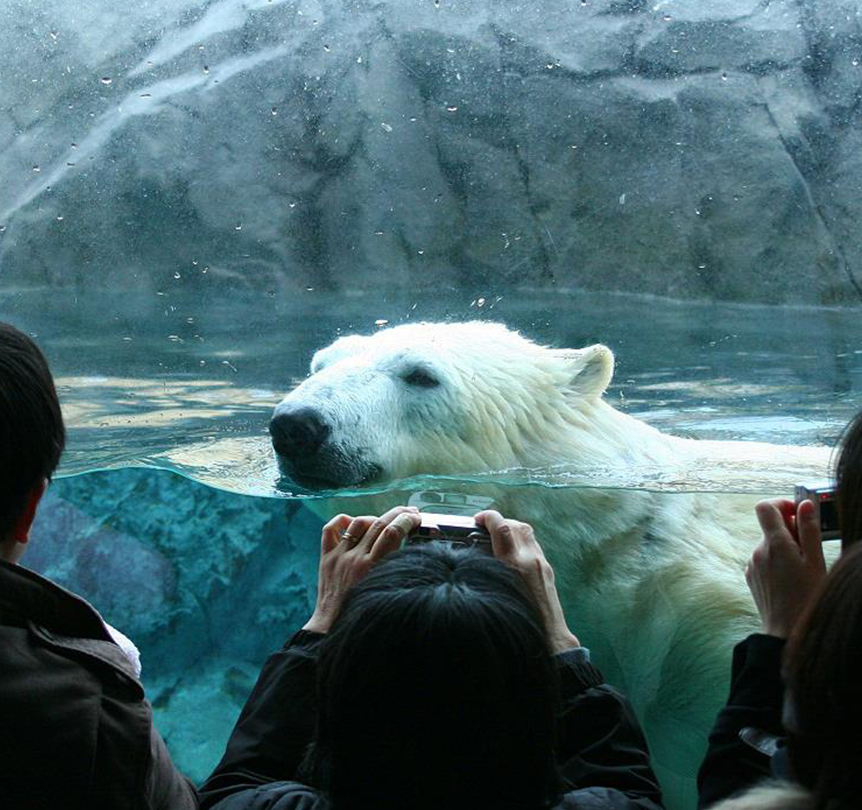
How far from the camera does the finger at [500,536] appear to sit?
158 cm

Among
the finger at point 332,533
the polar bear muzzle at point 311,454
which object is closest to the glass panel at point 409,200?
the polar bear muzzle at point 311,454

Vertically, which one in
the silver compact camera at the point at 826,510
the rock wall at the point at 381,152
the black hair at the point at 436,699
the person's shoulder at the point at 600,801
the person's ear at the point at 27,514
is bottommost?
the person's shoulder at the point at 600,801

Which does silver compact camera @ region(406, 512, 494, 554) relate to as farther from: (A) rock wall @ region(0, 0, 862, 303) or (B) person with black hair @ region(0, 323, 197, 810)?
(A) rock wall @ region(0, 0, 862, 303)

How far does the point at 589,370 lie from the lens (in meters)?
2.91

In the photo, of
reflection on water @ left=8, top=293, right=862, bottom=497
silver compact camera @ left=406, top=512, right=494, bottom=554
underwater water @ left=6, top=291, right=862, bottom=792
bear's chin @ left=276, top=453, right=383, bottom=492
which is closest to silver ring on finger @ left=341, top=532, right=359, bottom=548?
silver compact camera @ left=406, top=512, right=494, bottom=554

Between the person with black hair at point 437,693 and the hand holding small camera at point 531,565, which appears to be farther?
the hand holding small camera at point 531,565

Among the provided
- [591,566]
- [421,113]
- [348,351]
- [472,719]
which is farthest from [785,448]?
[472,719]

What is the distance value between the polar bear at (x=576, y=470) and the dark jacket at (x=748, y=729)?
120cm

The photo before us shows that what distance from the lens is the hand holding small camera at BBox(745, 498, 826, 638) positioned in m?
1.42

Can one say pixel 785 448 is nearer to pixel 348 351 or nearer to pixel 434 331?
pixel 434 331

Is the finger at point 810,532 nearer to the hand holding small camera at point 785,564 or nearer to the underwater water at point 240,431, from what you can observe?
the hand holding small camera at point 785,564

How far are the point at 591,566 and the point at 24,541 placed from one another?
155cm

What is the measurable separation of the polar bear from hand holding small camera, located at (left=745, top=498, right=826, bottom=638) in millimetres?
1097

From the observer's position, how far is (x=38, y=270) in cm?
388
